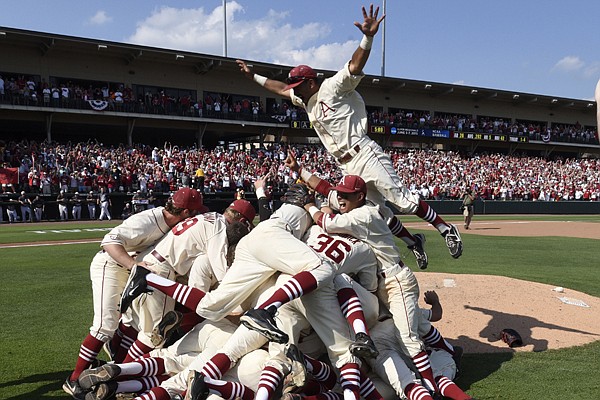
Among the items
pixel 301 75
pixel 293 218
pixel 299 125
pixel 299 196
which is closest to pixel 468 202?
pixel 301 75

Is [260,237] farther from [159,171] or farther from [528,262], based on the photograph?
[159,171]

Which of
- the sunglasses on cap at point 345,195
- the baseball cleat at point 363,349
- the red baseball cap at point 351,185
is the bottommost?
the baseball cleat at point 363,349

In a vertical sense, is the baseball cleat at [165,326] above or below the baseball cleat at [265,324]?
below

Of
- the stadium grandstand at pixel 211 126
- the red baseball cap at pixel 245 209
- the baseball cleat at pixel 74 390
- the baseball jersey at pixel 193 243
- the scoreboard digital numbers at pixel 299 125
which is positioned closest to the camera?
the baseball cleat at pixel 74 390

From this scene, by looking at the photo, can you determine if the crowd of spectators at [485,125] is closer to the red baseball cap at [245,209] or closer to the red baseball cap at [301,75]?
the red baseball cap at [301,75]

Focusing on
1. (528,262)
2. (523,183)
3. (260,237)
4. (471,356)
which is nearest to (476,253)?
(528,262)

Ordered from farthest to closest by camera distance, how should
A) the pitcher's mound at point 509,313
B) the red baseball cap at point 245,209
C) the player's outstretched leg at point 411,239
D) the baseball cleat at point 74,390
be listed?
the player's outstretched leg at point 411,239
the pitcher's mound at point 509,313
the red baseball cap at point 245,209
the baseball cleat at point 74,390

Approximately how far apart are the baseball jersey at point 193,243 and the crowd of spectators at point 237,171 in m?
14.5

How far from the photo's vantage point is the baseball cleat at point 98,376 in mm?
4020

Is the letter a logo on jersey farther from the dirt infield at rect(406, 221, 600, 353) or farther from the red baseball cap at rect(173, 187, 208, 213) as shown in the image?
the dirt infield at rect(406, 221, 600, 353)

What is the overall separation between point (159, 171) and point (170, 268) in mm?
21992

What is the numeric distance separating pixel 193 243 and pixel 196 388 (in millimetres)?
1595

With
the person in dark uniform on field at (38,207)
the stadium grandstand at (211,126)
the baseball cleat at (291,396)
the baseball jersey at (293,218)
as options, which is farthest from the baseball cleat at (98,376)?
the stadium grandstand at (211,126)

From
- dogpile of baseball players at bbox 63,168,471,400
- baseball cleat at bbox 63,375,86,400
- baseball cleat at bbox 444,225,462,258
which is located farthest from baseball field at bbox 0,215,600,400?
baseball cleat at bbox 444,225,462,258
